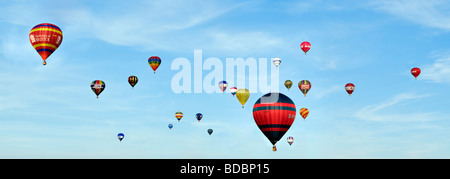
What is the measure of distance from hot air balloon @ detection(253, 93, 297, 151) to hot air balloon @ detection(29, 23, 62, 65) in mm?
22293

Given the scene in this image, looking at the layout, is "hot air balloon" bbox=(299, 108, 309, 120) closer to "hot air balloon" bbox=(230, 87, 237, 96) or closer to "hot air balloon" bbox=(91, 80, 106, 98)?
"hot air balloon" bbox=(230, 87, 237, 96)

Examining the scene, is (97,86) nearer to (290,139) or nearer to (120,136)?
(120,136)

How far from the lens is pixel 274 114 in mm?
46625

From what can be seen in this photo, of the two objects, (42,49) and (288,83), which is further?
(288,83)

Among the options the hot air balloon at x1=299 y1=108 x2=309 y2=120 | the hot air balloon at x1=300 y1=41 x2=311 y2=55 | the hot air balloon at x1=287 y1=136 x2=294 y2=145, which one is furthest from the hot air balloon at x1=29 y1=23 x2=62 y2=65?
the hot air balloon at x1=287 y1=136 x2=294 y2=145

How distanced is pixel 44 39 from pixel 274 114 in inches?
985

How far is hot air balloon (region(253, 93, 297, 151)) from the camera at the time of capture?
153 feet

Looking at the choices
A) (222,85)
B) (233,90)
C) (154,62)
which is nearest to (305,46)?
(233,90)
